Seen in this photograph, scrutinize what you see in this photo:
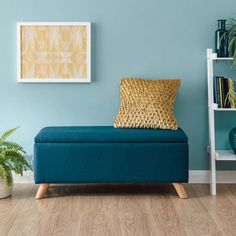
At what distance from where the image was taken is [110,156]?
3.48 metres

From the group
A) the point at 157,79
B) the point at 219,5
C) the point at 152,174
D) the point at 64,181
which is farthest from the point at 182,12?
the point at 64,181

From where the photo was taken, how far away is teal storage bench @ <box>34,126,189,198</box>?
11.4 feet

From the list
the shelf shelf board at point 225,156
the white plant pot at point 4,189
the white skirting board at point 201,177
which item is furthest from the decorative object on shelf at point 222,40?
the white plant pot at point 4,189

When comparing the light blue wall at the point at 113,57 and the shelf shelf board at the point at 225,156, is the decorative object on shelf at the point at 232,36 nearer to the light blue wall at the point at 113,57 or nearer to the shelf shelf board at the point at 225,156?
the light blue wall at the point at 113,57

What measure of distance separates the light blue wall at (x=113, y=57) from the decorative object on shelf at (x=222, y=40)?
0.11 metres

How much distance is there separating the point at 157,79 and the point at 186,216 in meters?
1.27

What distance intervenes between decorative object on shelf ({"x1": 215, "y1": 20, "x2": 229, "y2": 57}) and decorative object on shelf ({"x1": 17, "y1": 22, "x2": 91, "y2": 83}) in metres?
1.00

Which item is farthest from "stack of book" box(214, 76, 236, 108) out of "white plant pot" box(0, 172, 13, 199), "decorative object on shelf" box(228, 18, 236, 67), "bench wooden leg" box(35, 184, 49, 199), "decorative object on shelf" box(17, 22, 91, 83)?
"white plant pot" box(0, 172, 13, 199)

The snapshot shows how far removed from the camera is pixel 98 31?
3.94 metres

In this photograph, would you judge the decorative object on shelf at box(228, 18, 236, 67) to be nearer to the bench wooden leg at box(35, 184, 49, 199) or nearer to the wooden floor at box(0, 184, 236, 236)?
the wooden floor at box(0, 184, 236, 236)

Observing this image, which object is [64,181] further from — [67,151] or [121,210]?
[121,210]

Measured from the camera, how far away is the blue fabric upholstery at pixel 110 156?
136 inches

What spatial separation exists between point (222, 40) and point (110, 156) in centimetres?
126

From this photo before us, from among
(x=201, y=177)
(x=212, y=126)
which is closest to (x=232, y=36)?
(x=212, y=126)
